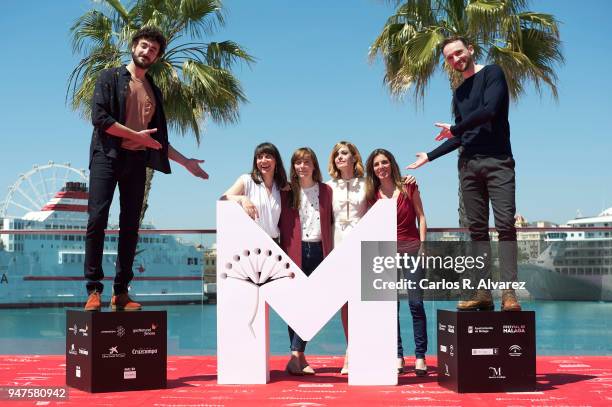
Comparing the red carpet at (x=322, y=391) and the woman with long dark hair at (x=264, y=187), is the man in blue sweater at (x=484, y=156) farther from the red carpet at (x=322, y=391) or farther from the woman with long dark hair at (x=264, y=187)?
the woman with long dark hair at (x=264, y=187)

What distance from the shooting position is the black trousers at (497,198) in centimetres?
405

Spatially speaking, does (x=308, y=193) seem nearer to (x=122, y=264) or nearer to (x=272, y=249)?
(x=272, y=249)

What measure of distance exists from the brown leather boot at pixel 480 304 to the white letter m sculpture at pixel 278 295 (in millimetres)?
388

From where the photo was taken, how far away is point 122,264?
4.29m

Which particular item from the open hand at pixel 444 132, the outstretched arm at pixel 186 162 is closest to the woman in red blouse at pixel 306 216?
the outstretched arm at pixel 186 162

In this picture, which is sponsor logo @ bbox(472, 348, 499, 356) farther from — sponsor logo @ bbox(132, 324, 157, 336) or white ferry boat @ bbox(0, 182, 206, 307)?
white ferry boat @ bbox(0, 182, 206, 307)

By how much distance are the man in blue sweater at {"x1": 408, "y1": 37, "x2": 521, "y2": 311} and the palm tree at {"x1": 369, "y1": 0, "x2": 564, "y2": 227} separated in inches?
277

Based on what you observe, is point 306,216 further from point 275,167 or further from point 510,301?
point 510,301

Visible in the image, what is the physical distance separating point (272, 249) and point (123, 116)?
1123 mm

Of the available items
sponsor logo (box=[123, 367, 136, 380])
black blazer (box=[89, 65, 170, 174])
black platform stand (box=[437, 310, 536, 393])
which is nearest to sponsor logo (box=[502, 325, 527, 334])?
black platform stand (box=[437, 310, 536, 393])

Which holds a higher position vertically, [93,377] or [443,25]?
[443,25]

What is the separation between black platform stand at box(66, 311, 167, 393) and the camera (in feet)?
13.1

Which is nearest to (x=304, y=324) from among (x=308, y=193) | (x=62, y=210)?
(x=308, y=193)

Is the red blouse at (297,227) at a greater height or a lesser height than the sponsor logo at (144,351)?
greater
